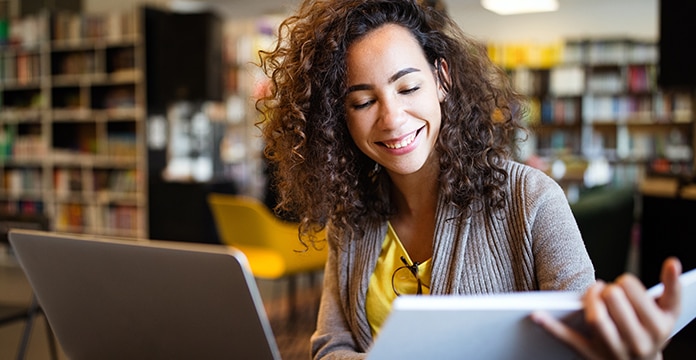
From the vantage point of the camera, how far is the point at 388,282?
140 cm

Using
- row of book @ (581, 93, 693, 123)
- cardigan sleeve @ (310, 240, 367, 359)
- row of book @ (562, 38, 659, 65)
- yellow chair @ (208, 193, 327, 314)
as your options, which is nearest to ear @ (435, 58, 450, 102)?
cardigan sleeve @ (310, 240, 367, 359)

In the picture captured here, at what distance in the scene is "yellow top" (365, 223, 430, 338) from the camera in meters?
1.36

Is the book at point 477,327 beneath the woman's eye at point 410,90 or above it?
beneath

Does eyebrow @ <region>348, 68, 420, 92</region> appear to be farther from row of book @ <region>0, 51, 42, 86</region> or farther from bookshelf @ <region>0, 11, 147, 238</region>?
row of book @ <region>0, 51, 42, 86</region>

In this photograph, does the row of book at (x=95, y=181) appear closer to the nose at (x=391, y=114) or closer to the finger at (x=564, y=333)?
the nose at (x=391, y=114)

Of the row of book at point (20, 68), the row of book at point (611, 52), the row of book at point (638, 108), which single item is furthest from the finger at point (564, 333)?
the row of book at point (611, 52)

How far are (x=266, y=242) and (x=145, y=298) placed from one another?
2895 millimetres

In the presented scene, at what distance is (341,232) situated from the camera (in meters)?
1.48

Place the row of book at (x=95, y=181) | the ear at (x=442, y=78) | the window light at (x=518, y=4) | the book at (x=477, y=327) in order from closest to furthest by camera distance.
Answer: the book at (x=477, y=327) → the ear at (x=442, y=78) → the row of book at (x=95, y=181) → the window light at (x=518, y=4)

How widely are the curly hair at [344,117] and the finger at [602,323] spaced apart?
0.53 metres

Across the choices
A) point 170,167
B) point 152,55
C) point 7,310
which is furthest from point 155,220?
point 7,310

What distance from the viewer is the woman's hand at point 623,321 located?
71 centimetres

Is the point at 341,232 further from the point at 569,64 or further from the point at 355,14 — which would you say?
the point at 569,64

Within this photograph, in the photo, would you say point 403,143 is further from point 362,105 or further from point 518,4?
point 518,4
